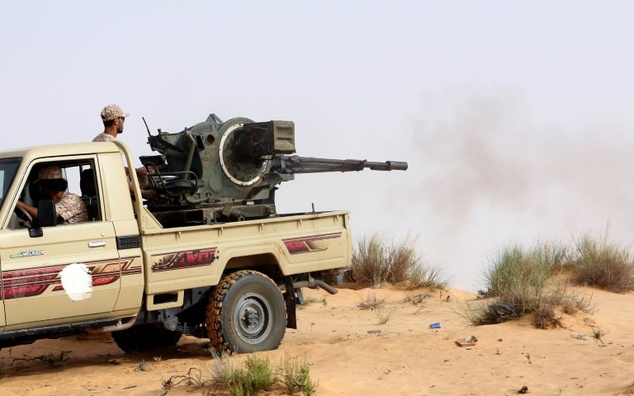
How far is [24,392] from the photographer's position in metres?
9.24

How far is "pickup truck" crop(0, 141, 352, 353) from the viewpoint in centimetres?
897

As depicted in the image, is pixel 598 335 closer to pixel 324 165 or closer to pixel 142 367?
pixel 324 165

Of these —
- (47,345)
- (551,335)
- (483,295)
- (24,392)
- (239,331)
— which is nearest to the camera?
(24,392)

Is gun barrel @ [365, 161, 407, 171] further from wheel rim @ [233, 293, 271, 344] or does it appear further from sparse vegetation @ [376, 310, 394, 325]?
wheel rim @ [233, 293, 271, 344]

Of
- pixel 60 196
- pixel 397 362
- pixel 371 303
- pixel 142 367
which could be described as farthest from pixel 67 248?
pixel 371 303

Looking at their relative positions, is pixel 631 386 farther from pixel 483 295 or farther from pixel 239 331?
pixel 483 295

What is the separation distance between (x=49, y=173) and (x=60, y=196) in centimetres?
26

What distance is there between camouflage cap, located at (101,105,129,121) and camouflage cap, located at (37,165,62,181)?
1.25 metres

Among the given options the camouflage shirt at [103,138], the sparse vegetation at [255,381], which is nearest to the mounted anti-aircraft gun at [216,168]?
the camouflage shirt at [103,138]

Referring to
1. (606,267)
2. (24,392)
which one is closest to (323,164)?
(24,392)

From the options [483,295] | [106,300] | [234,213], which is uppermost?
[234,213]

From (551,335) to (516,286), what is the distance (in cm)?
136

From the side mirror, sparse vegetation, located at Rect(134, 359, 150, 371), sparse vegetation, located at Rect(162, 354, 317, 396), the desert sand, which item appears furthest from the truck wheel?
the side mirror

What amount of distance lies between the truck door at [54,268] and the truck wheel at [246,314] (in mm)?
1251
